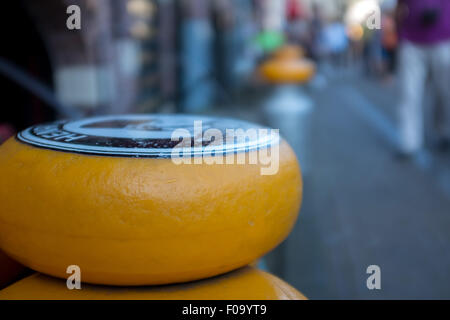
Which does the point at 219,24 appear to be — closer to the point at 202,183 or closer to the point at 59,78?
the point at 59,78

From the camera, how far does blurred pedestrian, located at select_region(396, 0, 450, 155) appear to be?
16.7 feet

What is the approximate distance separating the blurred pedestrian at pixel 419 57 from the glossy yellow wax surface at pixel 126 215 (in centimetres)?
455

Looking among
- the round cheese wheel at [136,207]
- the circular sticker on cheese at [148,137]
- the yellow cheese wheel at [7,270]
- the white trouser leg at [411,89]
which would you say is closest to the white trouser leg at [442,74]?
the white trouser leg at [411,89]

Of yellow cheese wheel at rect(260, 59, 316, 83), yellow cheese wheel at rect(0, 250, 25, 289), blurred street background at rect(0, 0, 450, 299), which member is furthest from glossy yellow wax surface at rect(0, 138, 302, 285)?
yellow cheese wheel at rect(260, 59, 316, 83)

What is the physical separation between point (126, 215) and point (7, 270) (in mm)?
565

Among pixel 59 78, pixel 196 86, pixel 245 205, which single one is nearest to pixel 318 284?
pixel 245 205

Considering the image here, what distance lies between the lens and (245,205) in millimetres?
1254

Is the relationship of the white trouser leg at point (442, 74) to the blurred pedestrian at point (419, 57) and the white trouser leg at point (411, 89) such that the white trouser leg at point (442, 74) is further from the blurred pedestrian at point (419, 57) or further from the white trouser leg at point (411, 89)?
the white trouser leg at point (411, 89)

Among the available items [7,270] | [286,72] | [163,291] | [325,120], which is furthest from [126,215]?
[325,120]

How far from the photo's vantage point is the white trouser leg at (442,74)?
5.16 m

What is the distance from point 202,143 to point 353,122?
26.8ft

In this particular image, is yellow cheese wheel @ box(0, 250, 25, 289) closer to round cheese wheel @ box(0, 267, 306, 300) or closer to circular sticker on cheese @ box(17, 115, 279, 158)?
round cheese wheel @ box(0, 267, 306, 300)

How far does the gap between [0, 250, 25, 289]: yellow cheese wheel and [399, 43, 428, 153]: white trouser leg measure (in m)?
4.88

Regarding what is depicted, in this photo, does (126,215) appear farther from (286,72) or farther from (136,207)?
(286,72)
